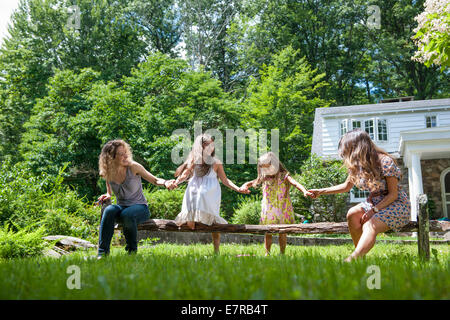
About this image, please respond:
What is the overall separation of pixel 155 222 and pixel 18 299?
2973 millimetres

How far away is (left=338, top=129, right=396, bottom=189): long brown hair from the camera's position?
4.35 metres

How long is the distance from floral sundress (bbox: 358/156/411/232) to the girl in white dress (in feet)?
6.86

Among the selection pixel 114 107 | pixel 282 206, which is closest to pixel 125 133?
pixel 114 107

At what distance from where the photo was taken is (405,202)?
439 centimetres

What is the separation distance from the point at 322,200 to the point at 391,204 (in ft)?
36.8

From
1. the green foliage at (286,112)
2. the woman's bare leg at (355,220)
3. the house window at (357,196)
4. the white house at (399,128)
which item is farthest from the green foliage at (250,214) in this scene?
the green foliage at (286,112)

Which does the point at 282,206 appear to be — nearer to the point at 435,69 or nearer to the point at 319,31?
the point at 319,31

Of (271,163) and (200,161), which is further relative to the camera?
(271,163)

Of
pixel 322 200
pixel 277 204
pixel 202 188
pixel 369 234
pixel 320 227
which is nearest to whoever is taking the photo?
pixel 369 234

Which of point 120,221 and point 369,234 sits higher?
point 120,221

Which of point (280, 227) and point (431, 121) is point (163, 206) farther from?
point (431, 121)

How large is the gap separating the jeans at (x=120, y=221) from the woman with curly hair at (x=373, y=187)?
2.69 m

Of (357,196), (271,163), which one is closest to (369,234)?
(271,163)

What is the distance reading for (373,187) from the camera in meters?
4.38
